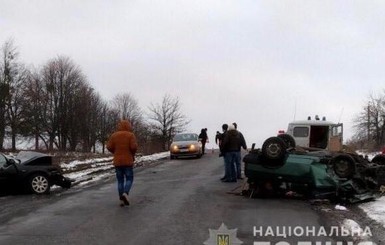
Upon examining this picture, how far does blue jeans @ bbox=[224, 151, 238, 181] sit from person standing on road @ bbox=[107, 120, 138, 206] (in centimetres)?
537

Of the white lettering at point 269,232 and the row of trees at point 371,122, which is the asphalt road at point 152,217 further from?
the row of trees at point 371,122

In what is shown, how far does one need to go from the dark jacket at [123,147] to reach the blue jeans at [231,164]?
5.35 m

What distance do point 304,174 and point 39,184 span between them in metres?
7.64

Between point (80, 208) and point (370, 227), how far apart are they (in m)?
5.92

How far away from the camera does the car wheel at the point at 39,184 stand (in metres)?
15.5

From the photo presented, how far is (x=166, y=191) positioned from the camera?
14.6 metres

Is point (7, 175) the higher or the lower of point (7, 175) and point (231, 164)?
the lower

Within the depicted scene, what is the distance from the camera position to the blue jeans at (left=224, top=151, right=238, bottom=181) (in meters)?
16.7

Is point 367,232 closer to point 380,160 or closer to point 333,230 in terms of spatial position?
point 333,230

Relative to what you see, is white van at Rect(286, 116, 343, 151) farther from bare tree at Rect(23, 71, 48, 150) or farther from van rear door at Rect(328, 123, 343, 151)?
bare tree at Rect(23, 71, 48, 150)

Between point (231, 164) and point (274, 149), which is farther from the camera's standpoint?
point (231, 164)

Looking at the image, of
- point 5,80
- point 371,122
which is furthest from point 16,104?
point 371,122

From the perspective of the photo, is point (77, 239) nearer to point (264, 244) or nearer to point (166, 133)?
point (264, 244)

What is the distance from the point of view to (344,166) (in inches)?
510
